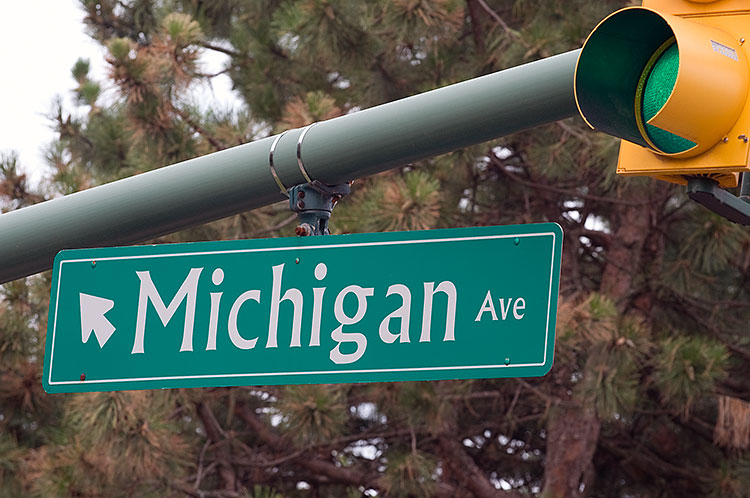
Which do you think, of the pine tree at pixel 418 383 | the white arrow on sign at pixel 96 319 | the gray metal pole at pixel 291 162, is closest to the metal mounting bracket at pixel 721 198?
the gray metal pole at pixel 291 162

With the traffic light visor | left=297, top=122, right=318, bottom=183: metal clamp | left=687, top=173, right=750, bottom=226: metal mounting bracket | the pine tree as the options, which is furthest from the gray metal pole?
the pine tree

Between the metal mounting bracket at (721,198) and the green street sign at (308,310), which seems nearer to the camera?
the metal mounting bracket at (721,198)

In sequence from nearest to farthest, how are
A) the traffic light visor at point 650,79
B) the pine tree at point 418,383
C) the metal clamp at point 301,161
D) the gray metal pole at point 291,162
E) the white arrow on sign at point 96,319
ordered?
the traffic light visor at point 650,79 → the gray metal pole at point 291,162 → the metal clamp at point 301,161 → the white arrow on sign at point 96,319 → the pine tree at point 418,383

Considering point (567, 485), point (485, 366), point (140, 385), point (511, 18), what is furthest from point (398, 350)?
point (511, 18)

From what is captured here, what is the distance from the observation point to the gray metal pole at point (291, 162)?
2355mm

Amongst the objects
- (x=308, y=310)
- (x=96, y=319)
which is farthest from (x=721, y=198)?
(x=96, y=319)

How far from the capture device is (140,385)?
2.62m

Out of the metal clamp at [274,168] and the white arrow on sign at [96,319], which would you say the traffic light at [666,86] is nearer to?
the metal clamp at [274,168]

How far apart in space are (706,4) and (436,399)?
19.6 feet

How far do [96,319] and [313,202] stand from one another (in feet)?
1.89

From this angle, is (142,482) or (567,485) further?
(567,485)

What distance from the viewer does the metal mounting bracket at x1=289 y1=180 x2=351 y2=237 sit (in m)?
2.59

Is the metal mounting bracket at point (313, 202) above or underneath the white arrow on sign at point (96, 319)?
above

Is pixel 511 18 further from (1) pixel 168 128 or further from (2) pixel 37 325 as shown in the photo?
(2) pixel 37 325
